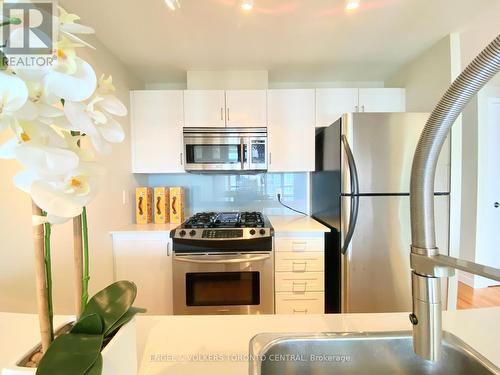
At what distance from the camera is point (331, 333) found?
66 centimetres

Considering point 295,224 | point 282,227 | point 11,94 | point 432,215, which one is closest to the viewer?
point 11,94

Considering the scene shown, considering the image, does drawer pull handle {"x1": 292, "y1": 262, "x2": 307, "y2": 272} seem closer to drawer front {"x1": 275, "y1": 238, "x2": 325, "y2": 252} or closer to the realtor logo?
drawer front {"x1": 275, "y1": 238, "x2": 325, "y2": 252}

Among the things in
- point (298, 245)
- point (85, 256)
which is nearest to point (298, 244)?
point (298, 245)

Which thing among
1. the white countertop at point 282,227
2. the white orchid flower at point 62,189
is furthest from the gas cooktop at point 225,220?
the white orchid flower at point 62,189

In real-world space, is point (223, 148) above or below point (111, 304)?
above

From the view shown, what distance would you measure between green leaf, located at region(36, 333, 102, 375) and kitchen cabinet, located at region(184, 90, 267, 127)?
191cm

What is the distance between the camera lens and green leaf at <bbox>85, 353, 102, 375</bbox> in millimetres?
368

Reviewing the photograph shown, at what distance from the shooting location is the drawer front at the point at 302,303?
1843 millimetres

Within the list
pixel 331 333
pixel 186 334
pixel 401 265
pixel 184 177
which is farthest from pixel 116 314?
pixel 184 177

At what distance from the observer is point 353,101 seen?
87.2 inches

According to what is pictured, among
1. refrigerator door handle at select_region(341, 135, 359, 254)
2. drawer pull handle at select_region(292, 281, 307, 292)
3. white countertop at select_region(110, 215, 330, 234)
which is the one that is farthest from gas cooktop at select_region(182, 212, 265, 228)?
refrigerator door handle at select_region(341, 135, 359, 254)

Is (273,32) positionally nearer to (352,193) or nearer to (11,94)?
(352,193)

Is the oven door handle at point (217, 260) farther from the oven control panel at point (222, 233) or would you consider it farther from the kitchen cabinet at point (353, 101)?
the kitchen cabinet at point (353, 101)

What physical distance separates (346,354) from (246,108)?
190cm
